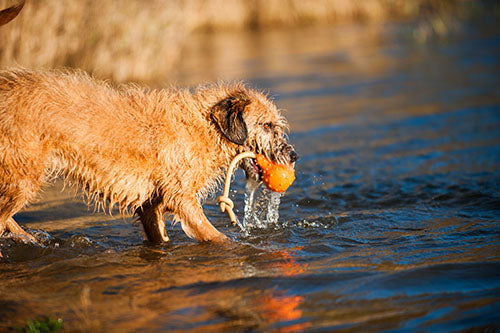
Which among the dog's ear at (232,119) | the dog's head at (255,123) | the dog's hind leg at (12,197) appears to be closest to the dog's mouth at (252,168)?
the dog's head at (255,123)

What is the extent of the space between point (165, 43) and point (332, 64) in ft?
19.3

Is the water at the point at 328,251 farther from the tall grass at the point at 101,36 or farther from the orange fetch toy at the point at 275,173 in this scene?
the tall grass at the point at 101,36

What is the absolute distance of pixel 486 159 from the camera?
961 cm

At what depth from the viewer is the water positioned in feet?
15.7

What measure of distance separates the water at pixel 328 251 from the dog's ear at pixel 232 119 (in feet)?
3.86

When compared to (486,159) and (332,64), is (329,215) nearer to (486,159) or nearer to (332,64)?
(486,159)

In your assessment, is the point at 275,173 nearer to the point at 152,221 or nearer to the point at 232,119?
the point at 232,119

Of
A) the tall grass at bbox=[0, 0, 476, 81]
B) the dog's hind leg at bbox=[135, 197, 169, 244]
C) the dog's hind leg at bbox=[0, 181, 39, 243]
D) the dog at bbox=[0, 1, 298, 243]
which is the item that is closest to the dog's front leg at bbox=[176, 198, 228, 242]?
the dog at bbox=[0, 1, 298, 243]

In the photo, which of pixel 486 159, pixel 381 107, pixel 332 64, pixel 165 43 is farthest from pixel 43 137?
pixel 332 64

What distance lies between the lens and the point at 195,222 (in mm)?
6277

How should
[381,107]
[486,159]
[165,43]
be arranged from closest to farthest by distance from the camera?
[486,159]
[381,107]
[165,43]

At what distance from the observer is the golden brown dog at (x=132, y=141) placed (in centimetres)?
566

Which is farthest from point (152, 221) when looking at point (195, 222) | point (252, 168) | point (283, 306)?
point (283, 306)

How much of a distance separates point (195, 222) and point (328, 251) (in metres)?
1.44
